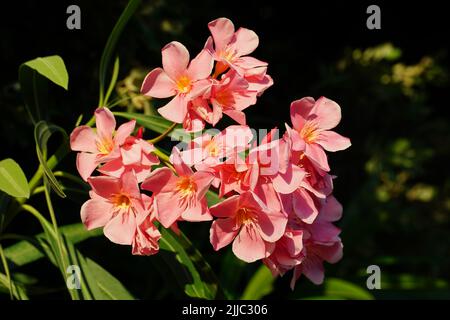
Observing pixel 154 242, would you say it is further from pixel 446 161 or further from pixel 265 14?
pixel 446 161

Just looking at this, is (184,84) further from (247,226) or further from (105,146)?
(247,226)

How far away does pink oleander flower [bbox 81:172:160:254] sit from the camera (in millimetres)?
1133

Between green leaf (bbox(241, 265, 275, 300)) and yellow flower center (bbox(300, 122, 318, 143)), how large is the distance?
864 mm

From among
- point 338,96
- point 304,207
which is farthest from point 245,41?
point 338,96

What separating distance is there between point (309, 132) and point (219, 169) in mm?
220

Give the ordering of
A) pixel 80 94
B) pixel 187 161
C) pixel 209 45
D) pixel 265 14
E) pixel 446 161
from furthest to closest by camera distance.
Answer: pixel 446 161 → pixel 265 14 → pixel 80 94 → pixel 209 45 → pixel 187 161

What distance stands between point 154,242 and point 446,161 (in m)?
2.51

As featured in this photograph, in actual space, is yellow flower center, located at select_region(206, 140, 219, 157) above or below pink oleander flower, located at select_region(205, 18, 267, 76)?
below

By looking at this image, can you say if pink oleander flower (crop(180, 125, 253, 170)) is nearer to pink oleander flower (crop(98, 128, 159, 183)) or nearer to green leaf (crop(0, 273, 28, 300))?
pink oleander flower (crop(98, 128, 159, 183))

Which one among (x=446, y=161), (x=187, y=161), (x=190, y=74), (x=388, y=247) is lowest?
(x=388, y=247)

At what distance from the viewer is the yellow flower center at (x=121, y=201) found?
1168mm

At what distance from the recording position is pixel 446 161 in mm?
3305

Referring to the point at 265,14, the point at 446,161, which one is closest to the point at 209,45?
the point at 265,14

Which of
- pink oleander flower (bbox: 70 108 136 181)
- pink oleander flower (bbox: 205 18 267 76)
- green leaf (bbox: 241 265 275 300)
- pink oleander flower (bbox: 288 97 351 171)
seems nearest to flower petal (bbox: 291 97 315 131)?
pink oleander flower (bbox: 288 97 351 171)
